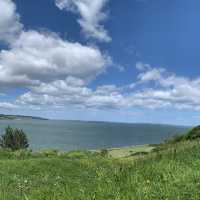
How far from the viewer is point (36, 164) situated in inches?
831

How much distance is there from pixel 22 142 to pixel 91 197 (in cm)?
9782

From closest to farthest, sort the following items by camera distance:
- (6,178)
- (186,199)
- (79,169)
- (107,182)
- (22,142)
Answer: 1. (186,199)
2. (107,182)
3. (6,178)
4. (79,169)
5. (22,142)

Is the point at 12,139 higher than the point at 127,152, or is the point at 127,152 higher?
the point at 12,139

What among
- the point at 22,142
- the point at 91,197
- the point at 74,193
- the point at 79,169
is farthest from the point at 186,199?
the point at 22,142

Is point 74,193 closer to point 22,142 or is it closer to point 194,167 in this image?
point 194,167

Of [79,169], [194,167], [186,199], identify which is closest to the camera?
[186,199]

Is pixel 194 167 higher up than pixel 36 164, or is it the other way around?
pixel 194 167

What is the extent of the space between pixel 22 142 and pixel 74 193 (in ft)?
319

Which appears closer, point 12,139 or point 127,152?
point 127,152

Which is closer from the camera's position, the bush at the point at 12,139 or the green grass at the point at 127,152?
Result: the green grass at the point at 127,152

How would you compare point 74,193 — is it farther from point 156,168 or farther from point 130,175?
point 156,168

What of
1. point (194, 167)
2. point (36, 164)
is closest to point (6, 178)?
point (36, 164)

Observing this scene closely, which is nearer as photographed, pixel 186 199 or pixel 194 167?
pixel 186 199

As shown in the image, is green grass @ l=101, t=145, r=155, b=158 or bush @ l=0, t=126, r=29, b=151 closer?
green grass @ l=101, t=145, r=155, b=158
